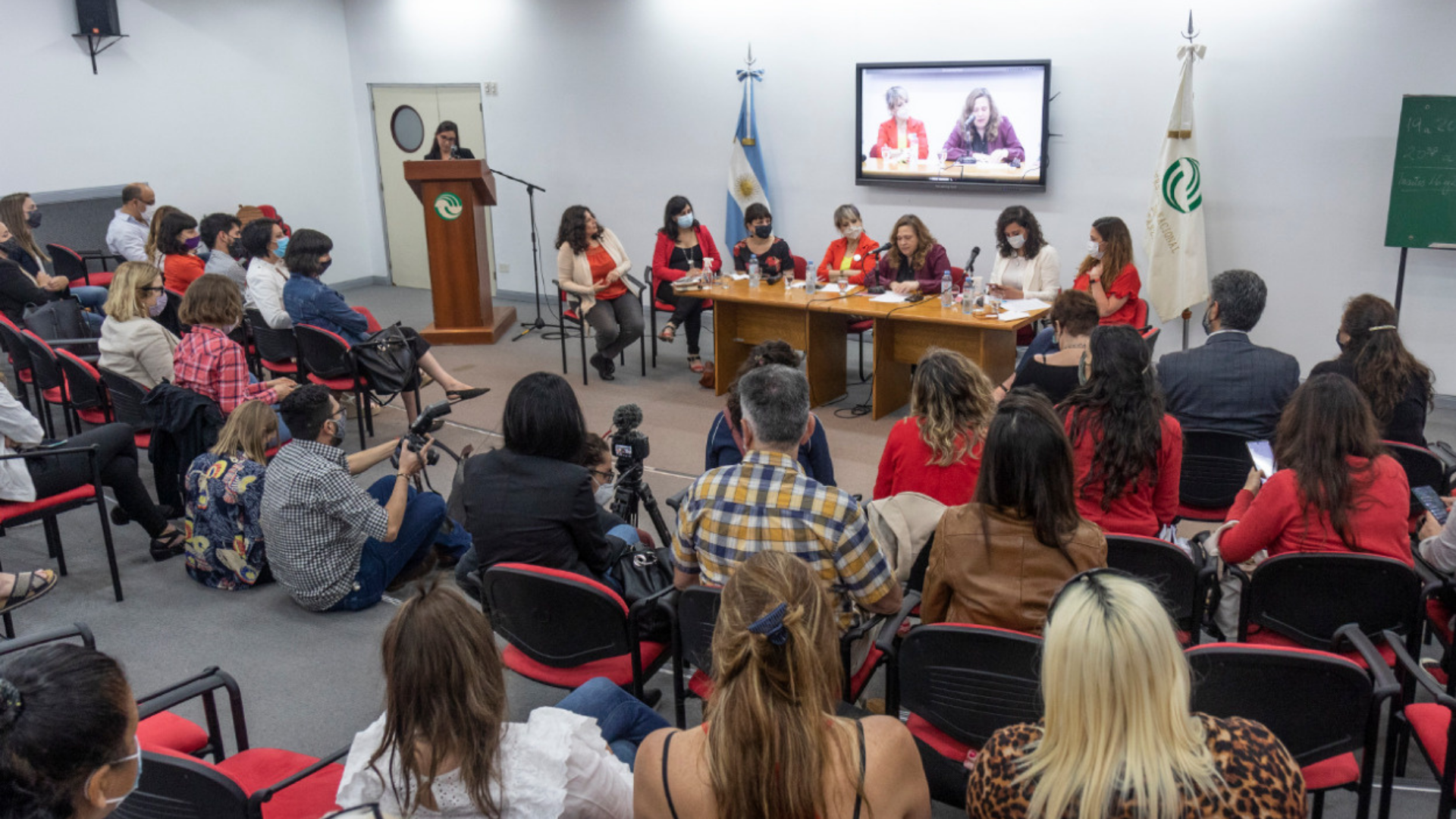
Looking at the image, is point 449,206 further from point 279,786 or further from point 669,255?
point 279,786

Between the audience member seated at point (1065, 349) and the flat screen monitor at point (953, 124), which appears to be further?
the flat screen monitor at point (953, 124)

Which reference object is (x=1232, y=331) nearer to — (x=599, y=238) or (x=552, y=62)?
(x=599, y=238)

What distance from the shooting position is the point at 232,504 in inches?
152

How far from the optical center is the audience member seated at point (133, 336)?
186 inches

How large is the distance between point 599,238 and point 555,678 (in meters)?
4.85

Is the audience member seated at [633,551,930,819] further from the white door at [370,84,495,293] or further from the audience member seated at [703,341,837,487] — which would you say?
the white door at [370,84,495,293]

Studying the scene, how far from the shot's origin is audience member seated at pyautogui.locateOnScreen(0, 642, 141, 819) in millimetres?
1504

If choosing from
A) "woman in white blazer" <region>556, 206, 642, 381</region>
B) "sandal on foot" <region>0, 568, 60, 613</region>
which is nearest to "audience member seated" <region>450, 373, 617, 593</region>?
"sandal on foot" <region>0, 568, 60, 613</region>

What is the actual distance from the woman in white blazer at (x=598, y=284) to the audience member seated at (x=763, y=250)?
0.78 m

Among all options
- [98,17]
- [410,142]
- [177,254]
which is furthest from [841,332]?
[98,17]

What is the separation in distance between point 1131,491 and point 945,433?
0.54 meters

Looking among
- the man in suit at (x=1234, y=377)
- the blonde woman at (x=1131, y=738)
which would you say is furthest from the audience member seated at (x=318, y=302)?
the blonde woman at (x=1131, y=738)

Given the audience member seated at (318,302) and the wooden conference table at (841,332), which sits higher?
the audience member seated at (318,302)

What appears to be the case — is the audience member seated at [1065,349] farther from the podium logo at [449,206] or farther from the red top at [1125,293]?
the podium logo at [449,206]
